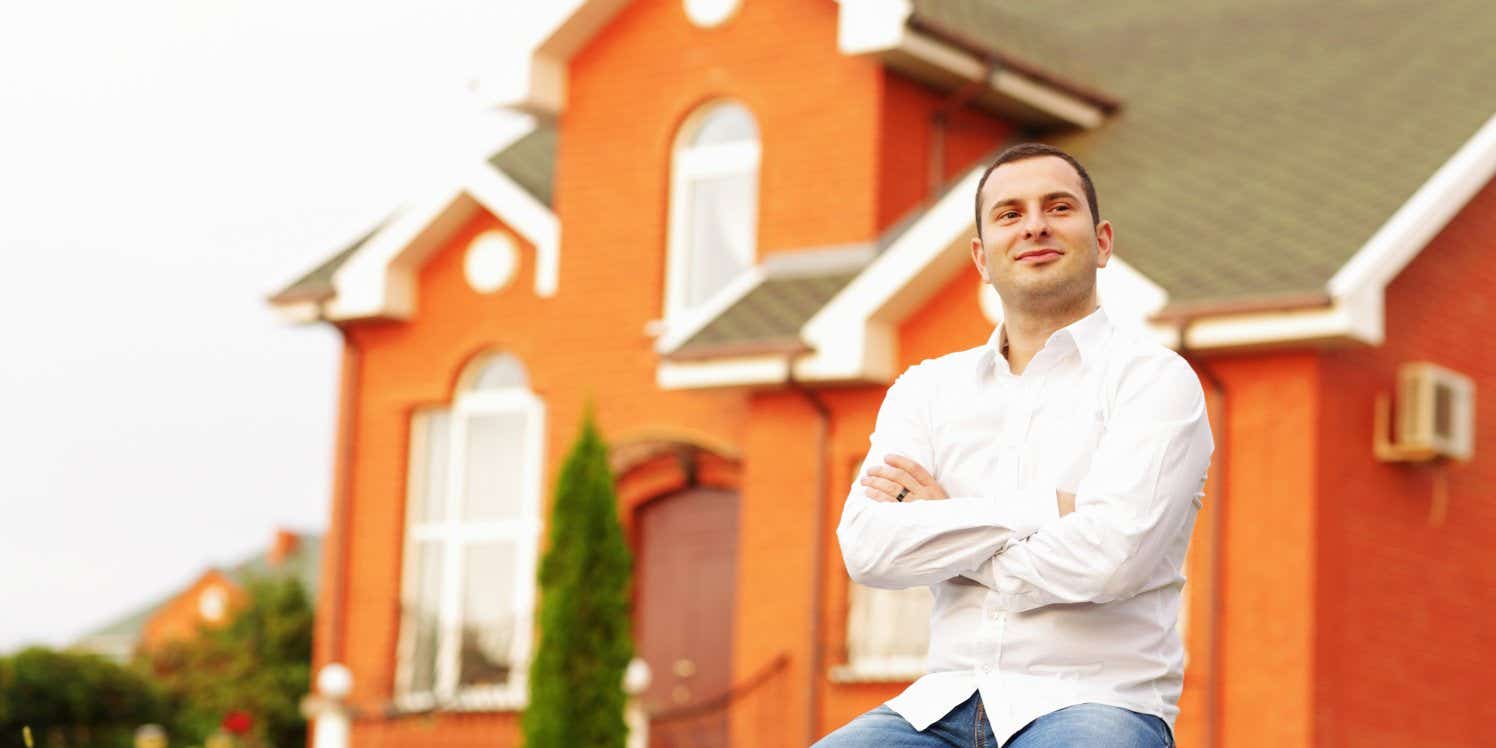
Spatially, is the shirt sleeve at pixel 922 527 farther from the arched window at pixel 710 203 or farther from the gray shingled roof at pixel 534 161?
the gray shingled roof at pixel 534 161

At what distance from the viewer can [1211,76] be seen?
17.7 metres

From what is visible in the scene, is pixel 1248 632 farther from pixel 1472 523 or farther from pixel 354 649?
pixel 354 649

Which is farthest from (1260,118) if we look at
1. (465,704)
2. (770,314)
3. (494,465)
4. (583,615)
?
(465,704)

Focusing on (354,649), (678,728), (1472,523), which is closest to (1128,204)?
(1472,523)

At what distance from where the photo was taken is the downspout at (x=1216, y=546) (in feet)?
46.0

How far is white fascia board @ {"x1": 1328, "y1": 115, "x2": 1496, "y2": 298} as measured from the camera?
1377 cm

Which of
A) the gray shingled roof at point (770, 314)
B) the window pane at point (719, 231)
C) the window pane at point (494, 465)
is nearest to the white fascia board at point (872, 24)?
the window pane at point (719, 231)

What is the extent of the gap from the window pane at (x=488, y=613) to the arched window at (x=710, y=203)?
235 cm

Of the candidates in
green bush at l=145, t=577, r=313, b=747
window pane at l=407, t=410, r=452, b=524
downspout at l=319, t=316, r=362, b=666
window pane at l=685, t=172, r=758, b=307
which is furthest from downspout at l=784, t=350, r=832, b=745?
green bush at l=145, t=577, r=313, b=747

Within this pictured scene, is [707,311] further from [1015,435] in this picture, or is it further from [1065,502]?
[1065,502]

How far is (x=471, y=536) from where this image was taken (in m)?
18.3

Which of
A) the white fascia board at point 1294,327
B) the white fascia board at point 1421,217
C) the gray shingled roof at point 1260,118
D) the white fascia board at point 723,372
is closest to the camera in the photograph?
the white fascia board at point 1294,327

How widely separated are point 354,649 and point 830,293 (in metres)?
5.23

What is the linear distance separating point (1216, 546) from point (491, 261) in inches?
263
